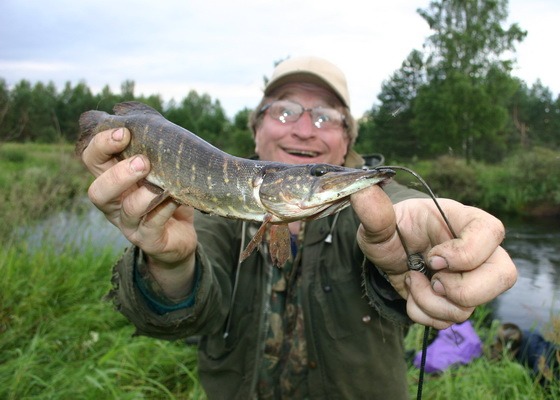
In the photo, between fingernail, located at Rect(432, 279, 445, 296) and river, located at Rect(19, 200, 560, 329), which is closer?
fingernail, located at Rect(432, 279, 445, 296)

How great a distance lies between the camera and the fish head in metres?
1.25

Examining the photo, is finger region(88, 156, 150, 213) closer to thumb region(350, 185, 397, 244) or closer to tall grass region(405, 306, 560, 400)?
thumb region(350, 185, 397, 244)

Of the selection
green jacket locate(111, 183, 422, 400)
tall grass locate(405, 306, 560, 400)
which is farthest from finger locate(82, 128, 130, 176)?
tall grass locate(405, 306, 560, 400)

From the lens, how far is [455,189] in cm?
1686

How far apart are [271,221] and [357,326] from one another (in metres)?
1.28

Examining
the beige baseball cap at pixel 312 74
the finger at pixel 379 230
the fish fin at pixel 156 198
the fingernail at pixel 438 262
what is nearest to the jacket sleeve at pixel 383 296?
the finger at pixel 379 230

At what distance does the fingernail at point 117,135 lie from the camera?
5.73 ft

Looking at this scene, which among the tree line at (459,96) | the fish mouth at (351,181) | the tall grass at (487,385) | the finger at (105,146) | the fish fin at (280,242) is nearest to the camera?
the fish mouth at (351,181)

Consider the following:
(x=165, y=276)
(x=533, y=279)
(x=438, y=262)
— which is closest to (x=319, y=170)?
(x=438, y=262)

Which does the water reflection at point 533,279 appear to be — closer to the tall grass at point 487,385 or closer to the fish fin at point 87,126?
the tall grass at point 487,385

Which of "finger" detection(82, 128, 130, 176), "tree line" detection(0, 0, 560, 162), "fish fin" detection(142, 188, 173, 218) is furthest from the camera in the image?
"tree line" detection(0, 0, 560, 162)

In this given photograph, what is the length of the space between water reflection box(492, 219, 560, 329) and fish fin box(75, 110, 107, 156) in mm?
4239

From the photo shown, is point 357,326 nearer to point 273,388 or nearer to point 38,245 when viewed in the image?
point 273,388

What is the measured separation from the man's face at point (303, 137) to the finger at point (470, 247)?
67.1 inches
